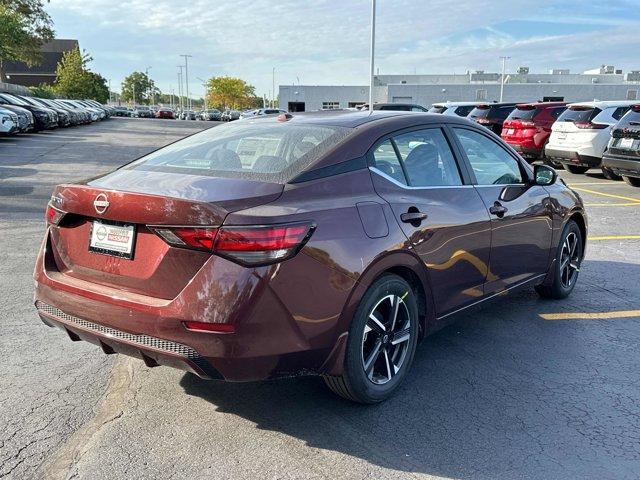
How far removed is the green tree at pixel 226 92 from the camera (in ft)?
377

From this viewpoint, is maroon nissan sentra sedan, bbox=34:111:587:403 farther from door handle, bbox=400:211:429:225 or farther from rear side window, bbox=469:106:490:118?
rear side window, bbox=469:106:490:118

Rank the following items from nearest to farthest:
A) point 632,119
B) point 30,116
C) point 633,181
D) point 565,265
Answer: point 565,265 < point 632,119 < point 633,181 < point 30,116

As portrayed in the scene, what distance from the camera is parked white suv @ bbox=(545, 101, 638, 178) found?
1420 centimetres

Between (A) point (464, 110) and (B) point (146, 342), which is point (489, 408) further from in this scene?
(A) point (464, 110)

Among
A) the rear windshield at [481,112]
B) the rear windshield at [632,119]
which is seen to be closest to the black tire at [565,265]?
the rear windshield at [632,119]

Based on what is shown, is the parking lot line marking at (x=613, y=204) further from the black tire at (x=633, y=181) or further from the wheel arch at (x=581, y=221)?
the wheel arch at (x=581, y=221)

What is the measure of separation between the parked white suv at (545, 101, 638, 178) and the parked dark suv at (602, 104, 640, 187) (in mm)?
1575

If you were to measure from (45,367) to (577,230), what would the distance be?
4.63 meters

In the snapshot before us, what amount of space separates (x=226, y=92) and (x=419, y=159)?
115723mm

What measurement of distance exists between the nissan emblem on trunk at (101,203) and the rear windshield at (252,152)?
1.63ft

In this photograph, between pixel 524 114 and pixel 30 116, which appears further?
pixel 30 116

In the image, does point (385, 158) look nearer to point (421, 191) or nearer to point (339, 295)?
point (421, 191)

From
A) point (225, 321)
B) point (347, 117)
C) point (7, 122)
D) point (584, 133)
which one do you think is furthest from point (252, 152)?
point (7, 122)

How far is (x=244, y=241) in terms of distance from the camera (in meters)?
2.80
